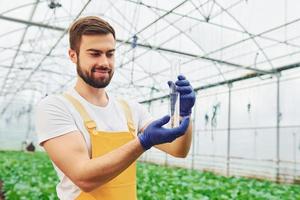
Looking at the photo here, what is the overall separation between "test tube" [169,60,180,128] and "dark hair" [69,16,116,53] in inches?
13.7

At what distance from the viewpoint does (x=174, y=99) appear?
1717mm

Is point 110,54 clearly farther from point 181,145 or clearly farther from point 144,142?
point 181,145

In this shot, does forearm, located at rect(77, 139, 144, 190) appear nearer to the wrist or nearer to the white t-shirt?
the wrist

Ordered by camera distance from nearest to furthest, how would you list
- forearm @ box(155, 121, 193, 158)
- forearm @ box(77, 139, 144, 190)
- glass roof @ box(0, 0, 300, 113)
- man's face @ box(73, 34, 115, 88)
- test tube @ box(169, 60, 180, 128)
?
forearm @ box(77, 139, 144, 190) → test tube @ box(169, 60, 180, 128) → man's face @ box(73, 34, 115, 88) → forearm @ box(155, 121, 193, 158) → glass roof @ box(0, 0, 300, 113)

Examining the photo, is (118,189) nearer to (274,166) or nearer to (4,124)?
(274,166)

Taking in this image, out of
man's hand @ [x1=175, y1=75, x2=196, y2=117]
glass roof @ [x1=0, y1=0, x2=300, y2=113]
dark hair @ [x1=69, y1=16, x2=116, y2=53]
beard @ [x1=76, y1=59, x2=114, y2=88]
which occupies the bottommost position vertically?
man's hand @ [x1=175, y1=75, x2=196, y2=117]

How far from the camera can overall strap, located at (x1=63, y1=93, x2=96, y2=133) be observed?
172cm

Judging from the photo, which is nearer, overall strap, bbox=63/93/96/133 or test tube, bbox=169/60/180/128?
test tube, bbox=169/60/180/128

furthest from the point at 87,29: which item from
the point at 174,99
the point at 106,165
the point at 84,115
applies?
the point at 106,165

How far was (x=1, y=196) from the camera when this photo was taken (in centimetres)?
721

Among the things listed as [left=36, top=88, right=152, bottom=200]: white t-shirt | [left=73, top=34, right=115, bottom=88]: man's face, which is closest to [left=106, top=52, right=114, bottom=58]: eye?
[left=73, top=34, right=115, bottom=88]: man's face

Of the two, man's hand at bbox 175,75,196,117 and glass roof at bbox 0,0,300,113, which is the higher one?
glass roof at bbox 0,0,300,113

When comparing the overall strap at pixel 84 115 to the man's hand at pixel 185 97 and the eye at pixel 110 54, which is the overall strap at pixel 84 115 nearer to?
the eye at pixel 110 54

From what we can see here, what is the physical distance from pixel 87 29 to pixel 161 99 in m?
19.5
